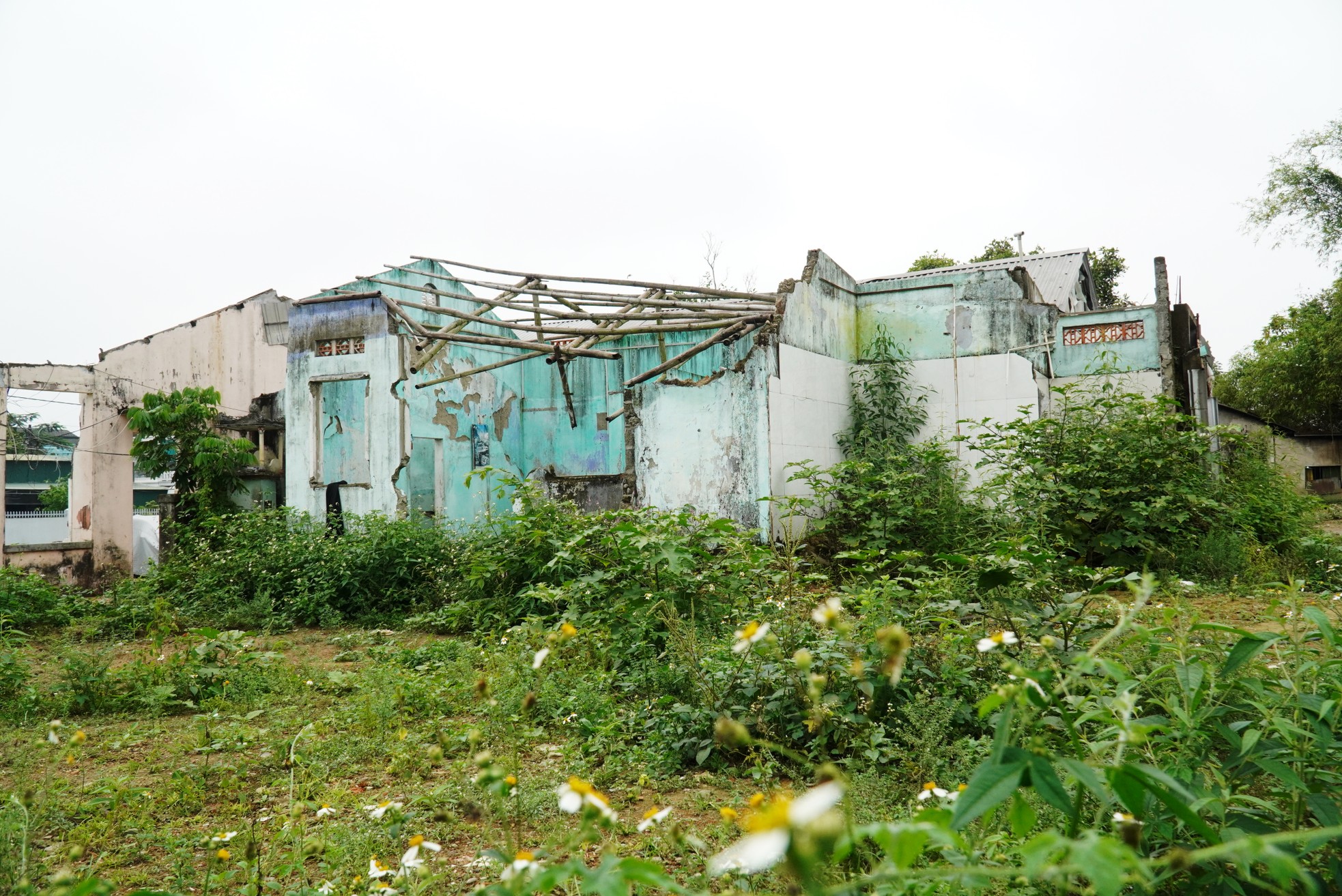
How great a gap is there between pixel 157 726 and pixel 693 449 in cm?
611

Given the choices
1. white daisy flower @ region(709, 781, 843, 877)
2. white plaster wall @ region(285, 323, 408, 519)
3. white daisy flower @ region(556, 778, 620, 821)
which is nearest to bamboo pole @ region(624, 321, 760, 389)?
white plaster wall @ region(285, 323, 408, 519)

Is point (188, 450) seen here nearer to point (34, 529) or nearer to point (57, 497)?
point (34, 529)

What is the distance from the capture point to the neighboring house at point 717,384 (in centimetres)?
952

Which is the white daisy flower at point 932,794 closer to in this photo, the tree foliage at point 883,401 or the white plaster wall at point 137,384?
the tree foliage at point 883,401

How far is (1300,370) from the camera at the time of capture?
22.9 metres

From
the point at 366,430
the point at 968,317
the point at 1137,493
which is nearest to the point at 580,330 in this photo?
the point at 366,430

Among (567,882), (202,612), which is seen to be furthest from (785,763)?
(202,612)

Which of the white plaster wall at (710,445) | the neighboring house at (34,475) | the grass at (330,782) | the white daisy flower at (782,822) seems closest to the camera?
the white daisy flower at (782,822)

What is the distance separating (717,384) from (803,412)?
1197 mm

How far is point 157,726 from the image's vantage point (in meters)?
4.77

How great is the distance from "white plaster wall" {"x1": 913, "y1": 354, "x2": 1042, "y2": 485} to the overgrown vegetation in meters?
1.31

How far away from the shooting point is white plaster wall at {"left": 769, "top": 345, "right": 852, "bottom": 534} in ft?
30.6

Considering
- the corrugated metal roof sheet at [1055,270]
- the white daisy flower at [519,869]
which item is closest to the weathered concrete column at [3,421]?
the white daisy flower at [519,869]

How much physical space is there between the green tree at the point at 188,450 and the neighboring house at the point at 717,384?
2.67ft
